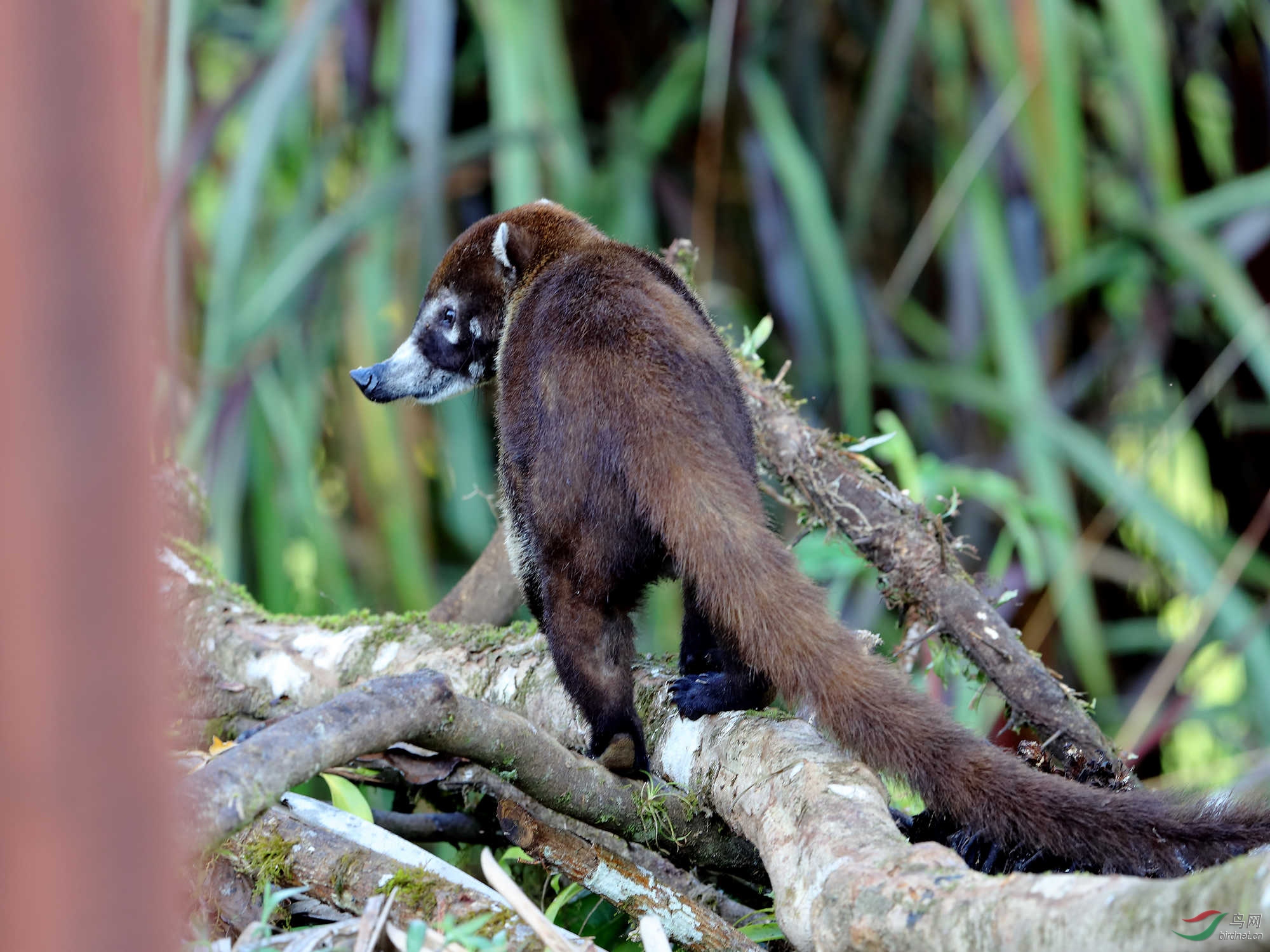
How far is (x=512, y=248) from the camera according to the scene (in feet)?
6.43

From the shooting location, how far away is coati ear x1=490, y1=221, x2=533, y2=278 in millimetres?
1951

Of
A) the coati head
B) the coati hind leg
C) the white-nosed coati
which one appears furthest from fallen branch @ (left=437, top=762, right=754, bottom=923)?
the coati head

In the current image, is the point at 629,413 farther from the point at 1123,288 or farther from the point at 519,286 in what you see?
the point at 1123,288

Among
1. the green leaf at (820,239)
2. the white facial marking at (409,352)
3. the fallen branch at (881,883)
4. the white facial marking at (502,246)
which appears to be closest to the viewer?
the fallen branch at (881,883)

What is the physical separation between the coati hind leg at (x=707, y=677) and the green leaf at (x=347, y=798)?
48cm

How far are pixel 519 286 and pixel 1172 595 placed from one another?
2792 millimetres

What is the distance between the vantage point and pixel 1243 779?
2.27 meters

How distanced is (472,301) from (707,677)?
2.62 ft

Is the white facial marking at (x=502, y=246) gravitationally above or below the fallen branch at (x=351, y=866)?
above

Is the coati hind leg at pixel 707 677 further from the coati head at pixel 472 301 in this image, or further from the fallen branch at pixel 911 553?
the coati head at pixel 472 301

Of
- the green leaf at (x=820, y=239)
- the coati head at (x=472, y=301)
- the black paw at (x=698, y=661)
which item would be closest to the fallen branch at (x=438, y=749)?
the black paw at (x=698, y=661)

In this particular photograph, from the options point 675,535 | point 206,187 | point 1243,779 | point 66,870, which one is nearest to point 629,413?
point 675,535

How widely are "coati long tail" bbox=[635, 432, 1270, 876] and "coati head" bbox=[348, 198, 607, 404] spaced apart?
0.63 metres

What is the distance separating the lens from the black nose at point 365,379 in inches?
85.5
